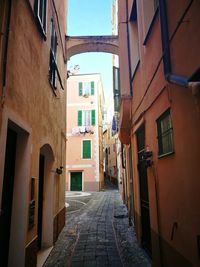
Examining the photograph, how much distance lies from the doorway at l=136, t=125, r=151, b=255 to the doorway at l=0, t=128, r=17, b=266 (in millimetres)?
2731

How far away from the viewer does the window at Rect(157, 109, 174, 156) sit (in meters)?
3.58

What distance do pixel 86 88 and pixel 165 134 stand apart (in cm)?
2512

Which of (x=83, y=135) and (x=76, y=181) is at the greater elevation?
(x=83, y=135)

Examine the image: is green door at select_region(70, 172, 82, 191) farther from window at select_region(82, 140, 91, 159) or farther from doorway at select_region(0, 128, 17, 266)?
doorway at select_region(0, 128, 17, 266)

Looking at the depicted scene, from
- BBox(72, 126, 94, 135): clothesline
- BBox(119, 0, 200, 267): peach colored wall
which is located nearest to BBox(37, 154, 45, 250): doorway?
BBox(119, 0, 200, 267): peach colored wall

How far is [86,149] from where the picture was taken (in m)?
27.4

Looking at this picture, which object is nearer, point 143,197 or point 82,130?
point 143,197

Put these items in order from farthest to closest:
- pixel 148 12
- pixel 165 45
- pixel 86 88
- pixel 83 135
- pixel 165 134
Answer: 1. pixel 86 88
2. pixel 83 135
3. pixel 148 12
4. pixel 165 134
5. pixel 165 45

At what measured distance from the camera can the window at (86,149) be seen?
27.2m

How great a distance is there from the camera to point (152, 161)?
14.6ft

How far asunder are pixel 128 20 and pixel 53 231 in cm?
626

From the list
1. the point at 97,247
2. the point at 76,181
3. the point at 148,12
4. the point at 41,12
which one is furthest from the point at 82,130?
the point at 148,12

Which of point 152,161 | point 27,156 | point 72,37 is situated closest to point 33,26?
point 27,156

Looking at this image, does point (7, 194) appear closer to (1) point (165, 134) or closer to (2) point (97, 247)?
(1) point (165, 134)
